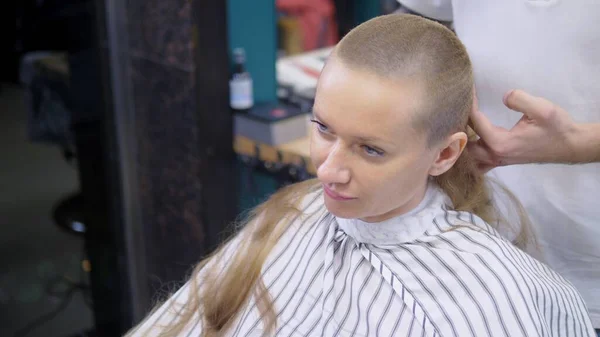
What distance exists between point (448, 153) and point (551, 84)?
9.7 inches

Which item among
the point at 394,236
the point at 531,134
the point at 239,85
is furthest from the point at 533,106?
the point at 239,85

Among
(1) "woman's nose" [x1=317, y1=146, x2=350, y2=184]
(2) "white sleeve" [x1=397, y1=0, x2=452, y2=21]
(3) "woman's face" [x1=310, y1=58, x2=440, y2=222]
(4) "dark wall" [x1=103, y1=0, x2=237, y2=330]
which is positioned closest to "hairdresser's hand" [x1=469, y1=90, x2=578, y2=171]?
(3) "woman's face" [x1=310, y1=58, x2=440, y2=222]

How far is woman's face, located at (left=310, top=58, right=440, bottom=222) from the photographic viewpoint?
0.94 metres

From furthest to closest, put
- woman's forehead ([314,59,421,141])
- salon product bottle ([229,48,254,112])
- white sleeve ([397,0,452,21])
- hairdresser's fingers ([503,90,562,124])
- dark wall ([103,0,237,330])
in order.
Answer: salon product bottle ([229,48,254,112]) → dark wall ([103,0,237,330]) → white sleeve ([397,0,452,21]) → hairdresser's fingers ([503,90,562,124]) → woman's forehead ([314,59,421,141])

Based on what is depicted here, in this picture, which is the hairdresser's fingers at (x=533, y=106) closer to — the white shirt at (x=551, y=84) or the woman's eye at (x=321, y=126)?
the white shirt at (x=551, y=84)

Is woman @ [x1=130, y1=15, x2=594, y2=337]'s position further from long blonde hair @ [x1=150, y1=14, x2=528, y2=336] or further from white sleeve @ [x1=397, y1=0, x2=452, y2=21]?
white sleeve @ [x1=397, y1=0, x2=452, y2=21]

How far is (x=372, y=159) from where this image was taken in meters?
0.98

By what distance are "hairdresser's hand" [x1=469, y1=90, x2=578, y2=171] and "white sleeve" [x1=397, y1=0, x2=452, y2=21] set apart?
329mm

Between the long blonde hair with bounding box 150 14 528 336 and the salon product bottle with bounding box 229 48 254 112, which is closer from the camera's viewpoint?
the long blonde hair with bounding box 150 14 528 336

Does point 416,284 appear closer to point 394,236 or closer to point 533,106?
point 394,236

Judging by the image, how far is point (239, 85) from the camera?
2252mm

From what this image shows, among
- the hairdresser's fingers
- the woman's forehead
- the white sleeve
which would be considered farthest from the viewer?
the white sleeve

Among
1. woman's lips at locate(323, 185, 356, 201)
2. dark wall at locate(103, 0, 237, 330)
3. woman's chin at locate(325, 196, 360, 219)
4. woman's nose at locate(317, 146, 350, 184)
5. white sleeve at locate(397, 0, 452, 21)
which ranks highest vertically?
white sleeve at locate(397, 0, 452, 21)

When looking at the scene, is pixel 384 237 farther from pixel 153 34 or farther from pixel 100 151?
pixel 100 151
